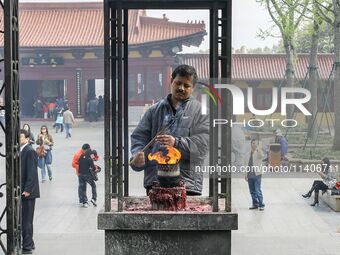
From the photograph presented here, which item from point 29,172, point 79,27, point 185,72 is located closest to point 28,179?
point 29,172

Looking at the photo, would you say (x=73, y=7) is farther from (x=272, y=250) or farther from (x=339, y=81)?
(x=272, y=250)

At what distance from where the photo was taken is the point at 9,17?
8.10m

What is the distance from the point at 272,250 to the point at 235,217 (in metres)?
3.45

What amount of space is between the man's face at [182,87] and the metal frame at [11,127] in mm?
1727

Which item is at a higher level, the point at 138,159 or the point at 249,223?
the point at 138,159

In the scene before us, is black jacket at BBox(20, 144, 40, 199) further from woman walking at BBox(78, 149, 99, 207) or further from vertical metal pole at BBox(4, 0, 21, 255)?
woman walking at BBox(78, 149, 99, 207)

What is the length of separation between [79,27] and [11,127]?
36.2 metres

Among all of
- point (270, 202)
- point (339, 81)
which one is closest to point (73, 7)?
point (339, 81)

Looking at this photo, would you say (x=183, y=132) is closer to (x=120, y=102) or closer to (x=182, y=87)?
(x=182, y=87)

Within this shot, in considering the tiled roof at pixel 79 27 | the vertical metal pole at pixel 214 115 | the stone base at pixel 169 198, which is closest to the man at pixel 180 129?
the vertical metal pole at pixel 214 115

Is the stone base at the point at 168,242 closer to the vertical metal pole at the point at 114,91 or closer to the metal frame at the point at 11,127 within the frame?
→ the vertical metal pole at the point at 114,91

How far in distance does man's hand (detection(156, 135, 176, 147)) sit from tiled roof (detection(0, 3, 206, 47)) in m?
30.9

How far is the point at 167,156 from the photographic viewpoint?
25.4 feet

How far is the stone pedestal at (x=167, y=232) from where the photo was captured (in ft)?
24.2
